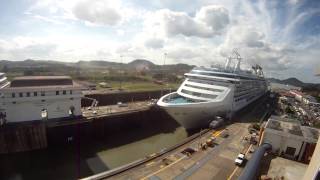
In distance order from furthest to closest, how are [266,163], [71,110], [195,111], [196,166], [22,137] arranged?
1. [71,110]
2. [195,111]
3. [22,137]
4. [266,163]
5. [196,166]

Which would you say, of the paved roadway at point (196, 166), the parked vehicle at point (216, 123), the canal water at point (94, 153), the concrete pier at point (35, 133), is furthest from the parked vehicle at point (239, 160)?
the concrete pier at point (35, 133)

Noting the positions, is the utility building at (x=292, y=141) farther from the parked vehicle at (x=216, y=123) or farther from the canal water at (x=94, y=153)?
the canal water at (x=94, y=153)

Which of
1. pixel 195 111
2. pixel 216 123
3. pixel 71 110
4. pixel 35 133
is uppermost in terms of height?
pixel 195 111

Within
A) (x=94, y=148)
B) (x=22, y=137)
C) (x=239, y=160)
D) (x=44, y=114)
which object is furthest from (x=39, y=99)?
(x=239, y=160)


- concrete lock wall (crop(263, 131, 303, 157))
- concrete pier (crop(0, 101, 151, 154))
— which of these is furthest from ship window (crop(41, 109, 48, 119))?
concrete lock wall (crop(263, 131, 303, 157))

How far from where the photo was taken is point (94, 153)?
30328 millimetres

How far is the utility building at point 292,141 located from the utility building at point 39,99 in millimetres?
31364

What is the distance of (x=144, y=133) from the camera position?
41.1 metres

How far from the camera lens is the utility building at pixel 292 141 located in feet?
81.7

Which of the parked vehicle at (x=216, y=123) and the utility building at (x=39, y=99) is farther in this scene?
the parked vehicle at (x=216, y=123)

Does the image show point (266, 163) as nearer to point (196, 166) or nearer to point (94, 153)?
point (196, 166)

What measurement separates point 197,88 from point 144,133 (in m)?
14.5

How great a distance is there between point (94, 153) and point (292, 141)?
92.4 ft

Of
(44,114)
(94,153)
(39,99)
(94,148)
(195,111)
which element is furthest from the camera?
(44,114)
